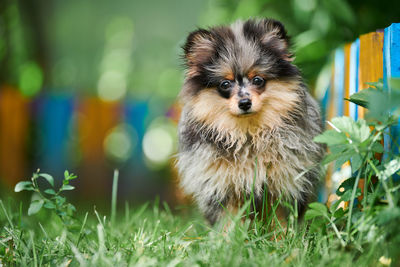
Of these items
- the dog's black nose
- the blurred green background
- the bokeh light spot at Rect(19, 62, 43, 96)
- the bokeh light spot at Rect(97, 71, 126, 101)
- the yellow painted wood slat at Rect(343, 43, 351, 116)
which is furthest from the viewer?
the bokeh light spot at Rect(97, 71, 126, 101)

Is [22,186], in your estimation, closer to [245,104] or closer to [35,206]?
[35,206]

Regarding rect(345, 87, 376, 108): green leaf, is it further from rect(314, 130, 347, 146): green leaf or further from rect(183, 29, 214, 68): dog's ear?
rect(183, 29, 214, 68): dog's ear

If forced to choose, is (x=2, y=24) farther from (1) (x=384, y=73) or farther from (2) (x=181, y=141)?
(1) (x=384, y=73)

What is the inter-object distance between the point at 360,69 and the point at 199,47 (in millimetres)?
927

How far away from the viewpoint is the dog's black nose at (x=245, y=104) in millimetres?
2555

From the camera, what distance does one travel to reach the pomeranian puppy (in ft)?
8.57

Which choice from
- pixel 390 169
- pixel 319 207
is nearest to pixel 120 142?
pixel 319 207

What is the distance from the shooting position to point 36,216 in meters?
3.10

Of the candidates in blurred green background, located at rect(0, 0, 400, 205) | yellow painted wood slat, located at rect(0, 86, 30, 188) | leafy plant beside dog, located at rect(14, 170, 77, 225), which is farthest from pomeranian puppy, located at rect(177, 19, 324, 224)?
yellow painted wood slat, located at rect(0, 86, 30, 188)

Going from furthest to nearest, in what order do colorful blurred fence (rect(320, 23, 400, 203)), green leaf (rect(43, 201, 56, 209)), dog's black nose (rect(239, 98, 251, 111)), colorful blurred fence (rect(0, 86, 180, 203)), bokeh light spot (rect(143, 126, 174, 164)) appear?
bokeh light spot (rect(143, 126, 174, 164)), colorful blurred fence (rect(0, 86, 180, 203)), dog's black nose (rect(239, 98, 251, 111)), green leaf (rect(43, 201, 56, 209)), colorful blurred fence (rect(320, 23, 400, 203))

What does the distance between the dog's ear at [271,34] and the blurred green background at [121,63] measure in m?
0.12

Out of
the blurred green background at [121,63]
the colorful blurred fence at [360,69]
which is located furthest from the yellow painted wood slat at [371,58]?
the blurred green background at [121,63]

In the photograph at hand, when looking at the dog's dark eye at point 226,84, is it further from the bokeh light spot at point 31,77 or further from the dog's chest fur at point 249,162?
the bokeh light spot at point 31,77

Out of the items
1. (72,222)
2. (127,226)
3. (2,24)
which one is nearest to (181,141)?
(127,226)
